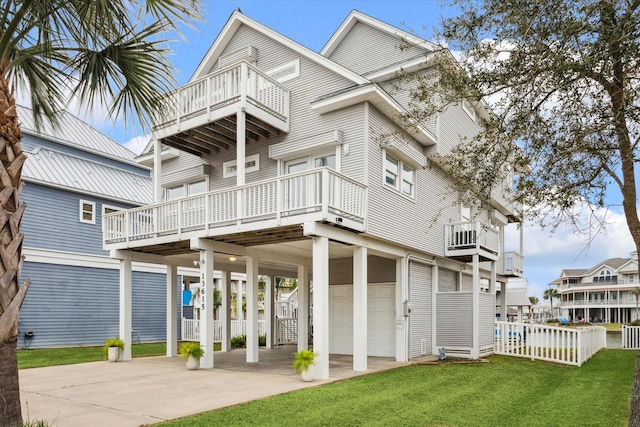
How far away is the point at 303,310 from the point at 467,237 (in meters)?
6.19

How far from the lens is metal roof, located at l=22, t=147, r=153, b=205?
2044cm

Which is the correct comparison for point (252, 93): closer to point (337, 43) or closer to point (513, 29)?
point (337, 43)

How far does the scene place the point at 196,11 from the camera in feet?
19.0

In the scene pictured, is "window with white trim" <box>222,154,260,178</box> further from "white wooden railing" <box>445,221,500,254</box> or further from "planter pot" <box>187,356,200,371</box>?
"white wooden railing" <box>445,221,500,254</box>

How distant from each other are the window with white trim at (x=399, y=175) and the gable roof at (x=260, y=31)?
261 cm

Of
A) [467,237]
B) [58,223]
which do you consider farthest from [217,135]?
[58,223]

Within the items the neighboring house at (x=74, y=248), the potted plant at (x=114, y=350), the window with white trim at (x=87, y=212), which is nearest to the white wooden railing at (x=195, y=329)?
the neighboring house at (x=74, y=248)

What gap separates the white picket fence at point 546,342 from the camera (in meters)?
15.0

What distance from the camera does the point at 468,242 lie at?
1683 centimetres

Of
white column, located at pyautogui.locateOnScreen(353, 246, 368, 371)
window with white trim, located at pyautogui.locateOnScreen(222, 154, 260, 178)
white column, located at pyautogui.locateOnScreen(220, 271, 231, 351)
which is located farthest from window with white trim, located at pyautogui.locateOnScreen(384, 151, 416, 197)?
white column, located at pyautogui.locateOnScreen(220, 271, 231, 351)

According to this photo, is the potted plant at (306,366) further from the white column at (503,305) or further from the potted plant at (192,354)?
the white column at (503,305)

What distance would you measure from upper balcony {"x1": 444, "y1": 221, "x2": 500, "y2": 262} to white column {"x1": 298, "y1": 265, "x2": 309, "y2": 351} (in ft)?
16.9

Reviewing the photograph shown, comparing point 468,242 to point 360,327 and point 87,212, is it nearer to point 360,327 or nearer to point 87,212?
point 360,327

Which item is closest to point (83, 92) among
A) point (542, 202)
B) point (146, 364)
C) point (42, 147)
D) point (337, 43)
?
point (542, 202)
